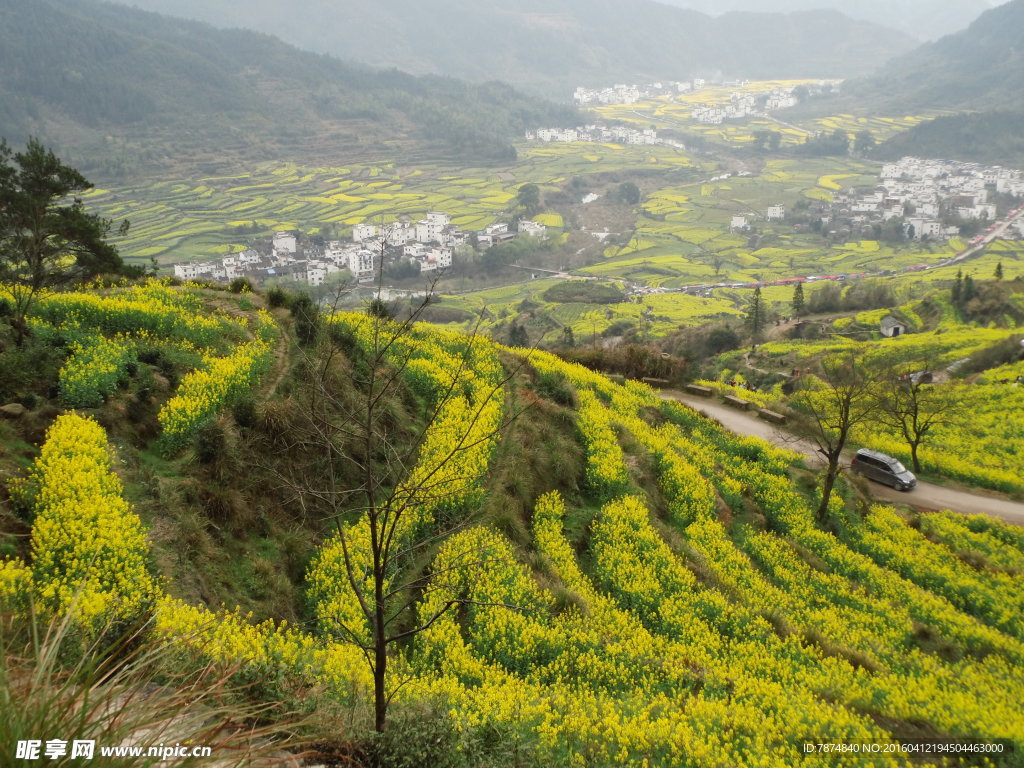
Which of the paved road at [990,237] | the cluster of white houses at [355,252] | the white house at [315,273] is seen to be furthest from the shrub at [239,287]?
the paved road at [990,237]

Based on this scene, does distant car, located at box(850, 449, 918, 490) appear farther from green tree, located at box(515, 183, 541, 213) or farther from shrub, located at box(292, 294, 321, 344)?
green tree, located at box(515, 183, 541, 213)

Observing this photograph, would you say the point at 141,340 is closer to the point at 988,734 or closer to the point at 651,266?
the point at 988,734

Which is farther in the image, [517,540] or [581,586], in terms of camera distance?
[517,540]

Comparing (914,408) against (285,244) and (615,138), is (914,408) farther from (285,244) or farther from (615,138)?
(615,138)

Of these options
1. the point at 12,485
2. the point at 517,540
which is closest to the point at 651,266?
the point at 517,540

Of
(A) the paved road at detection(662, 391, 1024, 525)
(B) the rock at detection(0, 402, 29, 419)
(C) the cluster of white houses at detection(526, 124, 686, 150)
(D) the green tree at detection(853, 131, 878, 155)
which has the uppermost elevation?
(C) the cluster of white houses at detection(526, 124, 686, 150)

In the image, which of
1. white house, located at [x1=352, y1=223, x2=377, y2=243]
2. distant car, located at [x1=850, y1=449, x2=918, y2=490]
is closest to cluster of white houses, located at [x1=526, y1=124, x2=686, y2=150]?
white house, located at [x1=352, y1=223, x2=377, y2=243]
